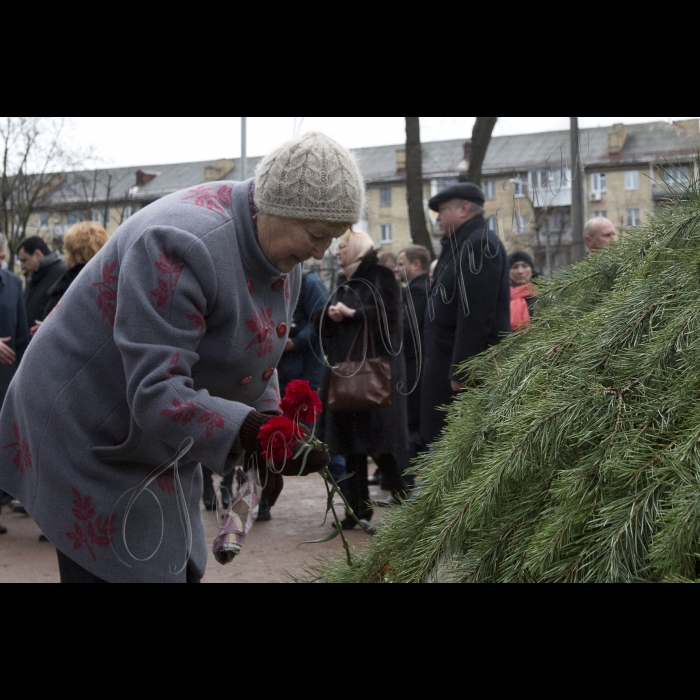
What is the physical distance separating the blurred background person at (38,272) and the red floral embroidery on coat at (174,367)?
4.28 metres

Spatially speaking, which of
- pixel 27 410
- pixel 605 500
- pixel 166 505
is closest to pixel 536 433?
pixel 605 500

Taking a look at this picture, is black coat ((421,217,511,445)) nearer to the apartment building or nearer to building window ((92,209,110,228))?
the apartment building

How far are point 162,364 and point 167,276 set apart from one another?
0.17m

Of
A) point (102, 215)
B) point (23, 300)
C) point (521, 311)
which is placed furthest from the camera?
point (102, 215)

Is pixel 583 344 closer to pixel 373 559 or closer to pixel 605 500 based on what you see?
pixel 605 500

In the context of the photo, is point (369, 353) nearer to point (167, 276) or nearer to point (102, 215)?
point (167, 276)

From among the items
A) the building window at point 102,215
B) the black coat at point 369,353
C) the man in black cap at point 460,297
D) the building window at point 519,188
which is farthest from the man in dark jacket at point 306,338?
the building window at point 102,215

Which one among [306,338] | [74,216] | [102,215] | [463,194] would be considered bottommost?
[306,338]

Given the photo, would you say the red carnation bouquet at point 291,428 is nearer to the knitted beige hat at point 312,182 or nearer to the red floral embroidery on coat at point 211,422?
the red floral embroidery on coat at point 211,422

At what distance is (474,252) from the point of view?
360cm

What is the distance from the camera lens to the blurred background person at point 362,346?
4.22 meters

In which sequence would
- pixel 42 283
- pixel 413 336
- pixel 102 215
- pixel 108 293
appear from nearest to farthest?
pixel 108 293 < pixel 413 336 < pixel 42 283 < pixel 102 215

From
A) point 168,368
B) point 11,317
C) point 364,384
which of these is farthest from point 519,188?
point 11,317

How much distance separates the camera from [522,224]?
2.89 m
